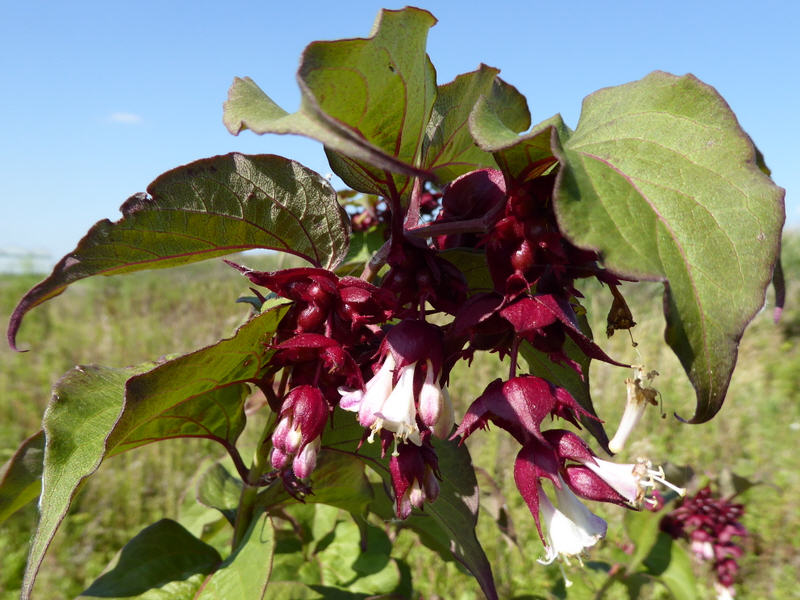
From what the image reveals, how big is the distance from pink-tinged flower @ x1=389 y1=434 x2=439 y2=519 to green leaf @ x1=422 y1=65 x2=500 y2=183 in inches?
13.5

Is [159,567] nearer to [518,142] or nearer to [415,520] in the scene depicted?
[415,520]

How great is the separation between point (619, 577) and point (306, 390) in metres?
1.51

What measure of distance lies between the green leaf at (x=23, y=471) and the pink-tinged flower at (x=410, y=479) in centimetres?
49

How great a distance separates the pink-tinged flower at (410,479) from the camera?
0.66 meters

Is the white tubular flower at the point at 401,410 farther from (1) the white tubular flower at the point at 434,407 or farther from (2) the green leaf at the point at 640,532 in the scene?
(2) the green leaf at the point at 640,532

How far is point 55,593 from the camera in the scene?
247 cm

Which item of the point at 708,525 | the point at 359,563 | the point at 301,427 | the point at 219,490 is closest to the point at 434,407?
the point at 301,427

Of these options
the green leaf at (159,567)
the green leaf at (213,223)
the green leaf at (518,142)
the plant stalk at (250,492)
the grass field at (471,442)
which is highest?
the green leaf at (518,142)

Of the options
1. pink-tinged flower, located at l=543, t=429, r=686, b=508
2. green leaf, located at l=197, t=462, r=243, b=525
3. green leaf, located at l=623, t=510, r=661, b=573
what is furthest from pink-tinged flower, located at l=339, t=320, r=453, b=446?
green leaf, located at l=623, t=510, r=661, b=573

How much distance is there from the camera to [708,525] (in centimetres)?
204

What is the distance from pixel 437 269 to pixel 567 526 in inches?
12.0

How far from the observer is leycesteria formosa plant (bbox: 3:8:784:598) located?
1.54 feet

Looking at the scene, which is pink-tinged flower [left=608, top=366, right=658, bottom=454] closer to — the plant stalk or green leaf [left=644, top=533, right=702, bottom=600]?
the plant stalk

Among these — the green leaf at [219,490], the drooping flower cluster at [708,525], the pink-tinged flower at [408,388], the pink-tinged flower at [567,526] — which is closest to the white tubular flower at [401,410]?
the pink-tinged flower at [408,388]
